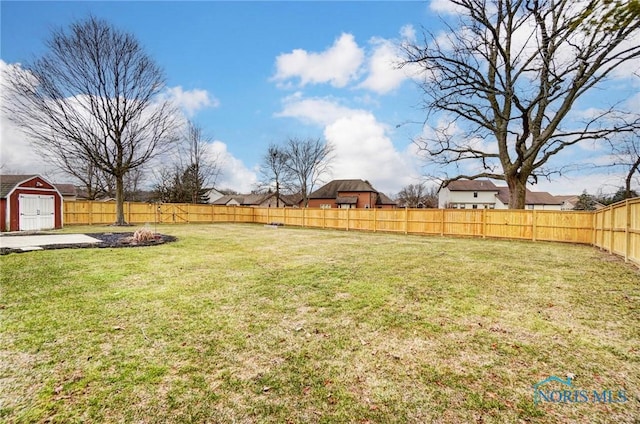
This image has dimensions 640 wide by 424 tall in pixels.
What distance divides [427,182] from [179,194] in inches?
1057

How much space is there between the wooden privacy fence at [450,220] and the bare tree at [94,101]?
310cm

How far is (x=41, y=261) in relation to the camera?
607 cm

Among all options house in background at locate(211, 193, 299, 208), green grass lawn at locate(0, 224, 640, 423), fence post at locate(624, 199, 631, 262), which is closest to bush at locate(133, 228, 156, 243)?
green grass lawn at locate(0, 224, 640, 423)

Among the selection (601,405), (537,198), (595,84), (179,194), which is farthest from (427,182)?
(537,198)

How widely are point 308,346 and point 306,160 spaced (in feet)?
115

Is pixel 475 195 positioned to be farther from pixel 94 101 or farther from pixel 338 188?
pixel 94 101

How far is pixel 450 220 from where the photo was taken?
48.5 feet

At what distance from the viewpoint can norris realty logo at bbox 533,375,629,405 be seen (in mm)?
2123

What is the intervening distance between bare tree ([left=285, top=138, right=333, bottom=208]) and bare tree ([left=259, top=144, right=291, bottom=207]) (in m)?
0.77

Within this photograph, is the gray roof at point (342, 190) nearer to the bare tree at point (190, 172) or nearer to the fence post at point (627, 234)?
the bare tree at point (190, 172)

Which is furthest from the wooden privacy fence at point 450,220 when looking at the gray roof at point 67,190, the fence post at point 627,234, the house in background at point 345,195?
the gray roof at point 67,190

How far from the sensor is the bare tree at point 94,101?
14609 mm

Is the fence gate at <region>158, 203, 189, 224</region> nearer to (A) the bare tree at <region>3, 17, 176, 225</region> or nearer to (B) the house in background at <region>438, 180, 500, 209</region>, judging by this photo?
(A) the bare tree at <region>3, 17, 176, 225</region>

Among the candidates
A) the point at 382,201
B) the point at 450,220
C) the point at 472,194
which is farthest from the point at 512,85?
the point at 472,194
